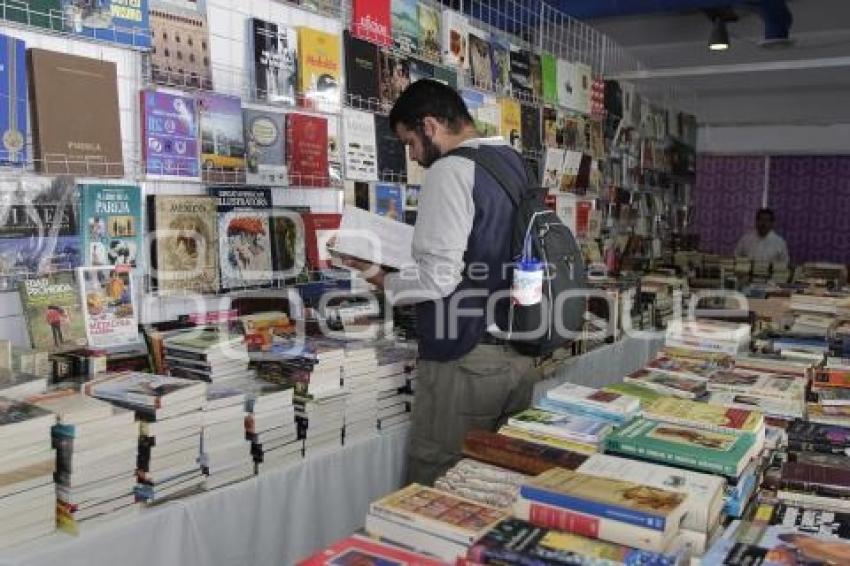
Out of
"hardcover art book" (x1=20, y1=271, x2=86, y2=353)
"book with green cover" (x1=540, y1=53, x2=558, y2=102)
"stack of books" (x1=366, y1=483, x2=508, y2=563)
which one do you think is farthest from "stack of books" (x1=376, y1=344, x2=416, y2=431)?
"book with green cover" (x1=540, y1=53, x2=558, y2=102)

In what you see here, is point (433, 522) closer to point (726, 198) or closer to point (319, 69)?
point (319, 69)

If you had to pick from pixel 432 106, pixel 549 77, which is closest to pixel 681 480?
pixel 432 106

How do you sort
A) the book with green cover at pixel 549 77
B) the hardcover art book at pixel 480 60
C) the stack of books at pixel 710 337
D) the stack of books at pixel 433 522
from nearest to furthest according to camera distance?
the stack of books at pixel 433 522, the stack of books at pixel 710 337, the hardcover art book at pixel 480 60, the book with green cover at pixel 549 77

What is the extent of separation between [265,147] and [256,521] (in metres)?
1.35

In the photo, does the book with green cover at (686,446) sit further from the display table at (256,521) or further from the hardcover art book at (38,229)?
the hardcover art book at (38,229)

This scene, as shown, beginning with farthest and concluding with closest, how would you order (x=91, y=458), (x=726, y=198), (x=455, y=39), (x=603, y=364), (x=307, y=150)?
1. (x=726, y=198)
2. (x=603, y=364)
3. (x=455, y=39)
4. (x=307, y=150)
5. (x=91, y=458)

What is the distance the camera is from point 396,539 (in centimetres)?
129

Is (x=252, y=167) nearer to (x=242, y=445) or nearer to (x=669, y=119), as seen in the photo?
(x=242, y=445)

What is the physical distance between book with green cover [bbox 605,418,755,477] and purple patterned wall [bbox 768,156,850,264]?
27.6 ft

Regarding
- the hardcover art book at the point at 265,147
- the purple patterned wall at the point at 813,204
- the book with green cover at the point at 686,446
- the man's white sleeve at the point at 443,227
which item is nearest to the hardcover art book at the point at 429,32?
the hardcover art book at the point at 265,147

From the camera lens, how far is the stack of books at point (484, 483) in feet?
4.75

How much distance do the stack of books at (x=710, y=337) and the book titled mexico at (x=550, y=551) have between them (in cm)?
223

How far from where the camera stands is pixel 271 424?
85.0 inches

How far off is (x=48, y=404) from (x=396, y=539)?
0.91 m
